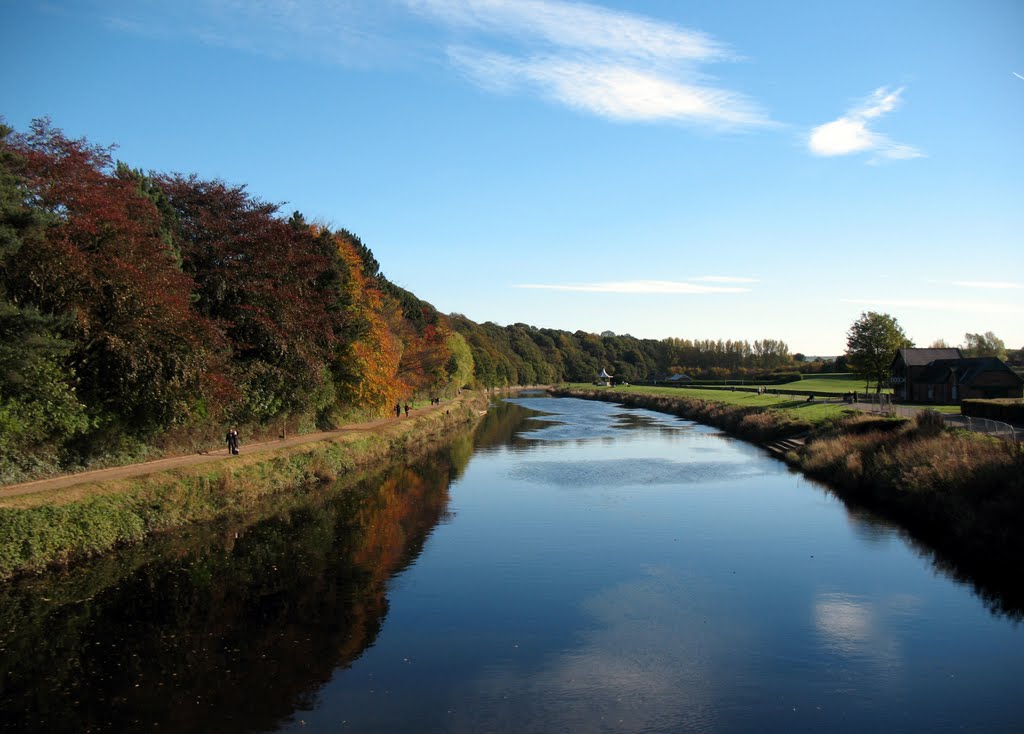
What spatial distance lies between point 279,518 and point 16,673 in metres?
12.9

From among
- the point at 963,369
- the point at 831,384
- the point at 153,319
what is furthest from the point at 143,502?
the point at 831,384

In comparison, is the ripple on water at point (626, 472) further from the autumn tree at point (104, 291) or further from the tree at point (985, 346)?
the tree at point (985, 346)

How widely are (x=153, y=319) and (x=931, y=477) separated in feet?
85.8

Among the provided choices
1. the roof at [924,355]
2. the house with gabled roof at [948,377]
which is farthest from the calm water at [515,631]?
the roof at [924,355]

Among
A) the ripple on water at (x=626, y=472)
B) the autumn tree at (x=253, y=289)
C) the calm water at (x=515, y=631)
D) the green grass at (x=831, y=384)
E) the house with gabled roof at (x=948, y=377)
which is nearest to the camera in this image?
the calm water at (x=515, y=631)

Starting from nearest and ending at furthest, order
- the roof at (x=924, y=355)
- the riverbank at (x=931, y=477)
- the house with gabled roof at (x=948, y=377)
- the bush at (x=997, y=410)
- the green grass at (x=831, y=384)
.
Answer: the riverbank at (x=931, y=477)
the bush at (x=997, y=410)
the house with gabled roof at (x=948, y=377)
the roof at (x=924, y=355)
the green grass at (x=831, y=384)

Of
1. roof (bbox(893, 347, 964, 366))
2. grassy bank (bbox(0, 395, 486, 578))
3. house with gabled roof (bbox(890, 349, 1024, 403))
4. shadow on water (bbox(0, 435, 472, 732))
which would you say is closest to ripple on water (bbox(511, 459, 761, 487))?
grassy bank (bbox(0, 395, 486, 578))

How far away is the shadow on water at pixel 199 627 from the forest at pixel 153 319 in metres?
4.94

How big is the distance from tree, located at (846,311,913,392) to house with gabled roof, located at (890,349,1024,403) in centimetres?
124

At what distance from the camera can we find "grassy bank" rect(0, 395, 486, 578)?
17.2 m

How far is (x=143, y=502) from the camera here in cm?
2148

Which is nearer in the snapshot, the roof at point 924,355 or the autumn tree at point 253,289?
the autumn tree at point 253,289

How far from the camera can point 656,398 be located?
92.9 metres

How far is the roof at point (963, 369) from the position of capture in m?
53.7
